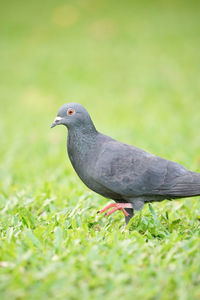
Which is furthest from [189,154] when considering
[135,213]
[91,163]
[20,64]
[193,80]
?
[20,64]

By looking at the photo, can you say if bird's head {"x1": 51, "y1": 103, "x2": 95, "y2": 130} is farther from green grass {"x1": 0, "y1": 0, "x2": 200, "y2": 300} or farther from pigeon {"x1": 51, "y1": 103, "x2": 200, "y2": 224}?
green grass {"x1": 0, "y1": 0, "x2": 200, "y2": 300}

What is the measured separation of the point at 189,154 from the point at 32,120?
15.9 ft

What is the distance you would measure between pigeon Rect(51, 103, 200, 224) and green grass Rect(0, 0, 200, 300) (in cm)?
36

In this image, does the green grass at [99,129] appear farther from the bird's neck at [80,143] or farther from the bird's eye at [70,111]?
the bird's eye at [70,111]

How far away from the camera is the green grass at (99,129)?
2.61 meters

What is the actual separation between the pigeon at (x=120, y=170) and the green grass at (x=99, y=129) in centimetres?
36

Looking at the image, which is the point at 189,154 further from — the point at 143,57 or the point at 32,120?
the point at 143,57

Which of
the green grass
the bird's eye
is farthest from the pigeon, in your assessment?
the green grass

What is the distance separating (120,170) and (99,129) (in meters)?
5.15

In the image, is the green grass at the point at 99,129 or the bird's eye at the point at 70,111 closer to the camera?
the green grass at the point at 99,129

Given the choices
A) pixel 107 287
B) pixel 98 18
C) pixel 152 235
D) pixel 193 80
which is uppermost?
pixel 98 18

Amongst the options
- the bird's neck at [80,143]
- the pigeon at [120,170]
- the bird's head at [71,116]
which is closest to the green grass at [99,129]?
the pigeon at [120,170]

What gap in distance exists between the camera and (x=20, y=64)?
1415 cm

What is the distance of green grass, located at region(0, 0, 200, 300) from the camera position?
2.61 m
